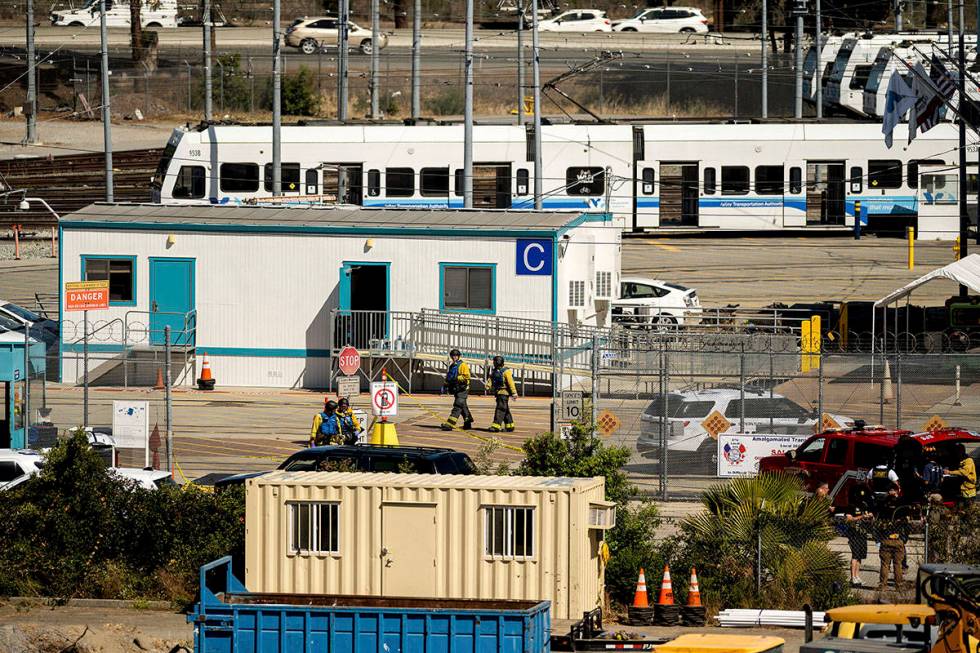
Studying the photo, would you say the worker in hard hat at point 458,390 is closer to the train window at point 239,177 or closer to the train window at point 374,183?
the train window at point 374,183

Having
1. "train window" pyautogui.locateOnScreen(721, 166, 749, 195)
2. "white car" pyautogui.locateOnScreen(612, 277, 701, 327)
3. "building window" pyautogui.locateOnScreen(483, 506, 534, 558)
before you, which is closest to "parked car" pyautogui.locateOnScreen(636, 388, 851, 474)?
"building window" pyautogui.locateOnScreen(483, 506, 534, 558)

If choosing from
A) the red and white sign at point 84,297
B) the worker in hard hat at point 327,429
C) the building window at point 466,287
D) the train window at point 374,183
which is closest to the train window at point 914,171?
the train window at point 374,183

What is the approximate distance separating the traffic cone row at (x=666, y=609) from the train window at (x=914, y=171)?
33.0 m

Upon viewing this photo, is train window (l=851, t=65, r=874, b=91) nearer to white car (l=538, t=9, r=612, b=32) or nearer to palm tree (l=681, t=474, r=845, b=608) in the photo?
white car (l=538, t=9, r=612, b=32)

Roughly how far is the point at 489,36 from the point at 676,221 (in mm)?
33051

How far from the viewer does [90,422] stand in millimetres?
28562

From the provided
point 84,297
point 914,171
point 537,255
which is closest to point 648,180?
point 914,171

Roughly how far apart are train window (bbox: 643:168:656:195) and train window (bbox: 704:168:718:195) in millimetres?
1533

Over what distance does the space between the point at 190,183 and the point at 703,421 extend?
2710cm

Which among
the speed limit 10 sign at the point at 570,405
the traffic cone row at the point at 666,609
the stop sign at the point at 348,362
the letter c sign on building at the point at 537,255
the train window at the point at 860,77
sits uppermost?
the train window at the point at 860,77

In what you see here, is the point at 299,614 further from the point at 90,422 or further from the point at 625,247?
the point at 625,247

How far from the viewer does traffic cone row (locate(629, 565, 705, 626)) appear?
18.2m

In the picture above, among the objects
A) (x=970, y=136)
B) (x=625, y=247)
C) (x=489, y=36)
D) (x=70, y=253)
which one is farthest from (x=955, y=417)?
(x=489, y=36)

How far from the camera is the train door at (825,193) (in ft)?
161
